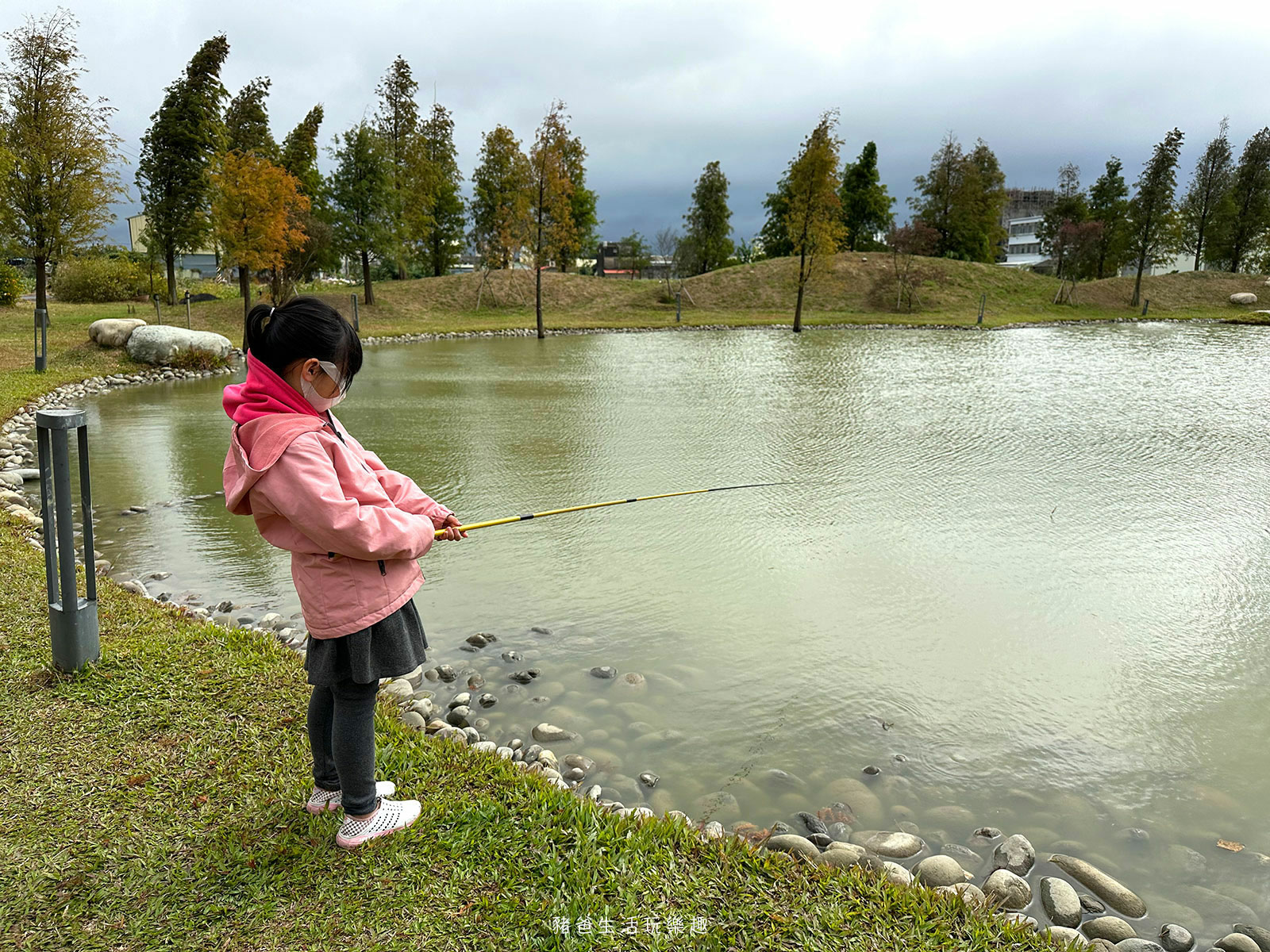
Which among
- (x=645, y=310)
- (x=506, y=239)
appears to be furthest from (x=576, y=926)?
(x=645, y=310)

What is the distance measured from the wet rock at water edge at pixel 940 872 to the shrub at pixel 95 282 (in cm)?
3615

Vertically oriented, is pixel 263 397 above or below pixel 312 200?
below

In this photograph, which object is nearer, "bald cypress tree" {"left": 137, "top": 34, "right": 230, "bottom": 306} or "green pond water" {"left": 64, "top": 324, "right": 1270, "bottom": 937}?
"green pond water" {"left": 64, "top": 324, "right": 1270, "bottom": 937}

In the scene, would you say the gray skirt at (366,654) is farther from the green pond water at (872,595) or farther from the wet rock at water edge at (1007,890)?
the wet rock at water edge at (1007,890)

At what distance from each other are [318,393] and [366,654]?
765 millimetres

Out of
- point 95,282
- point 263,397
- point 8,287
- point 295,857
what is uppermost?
point 95,282

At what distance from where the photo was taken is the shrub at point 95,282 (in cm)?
3111

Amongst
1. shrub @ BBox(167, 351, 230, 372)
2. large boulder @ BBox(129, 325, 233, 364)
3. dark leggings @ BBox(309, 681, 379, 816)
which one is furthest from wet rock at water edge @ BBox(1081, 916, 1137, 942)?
large boulder @ BBox(129, 325, 233, 364)

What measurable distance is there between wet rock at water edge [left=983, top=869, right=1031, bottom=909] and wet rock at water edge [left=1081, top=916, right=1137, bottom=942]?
18cm

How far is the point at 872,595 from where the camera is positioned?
209 inches

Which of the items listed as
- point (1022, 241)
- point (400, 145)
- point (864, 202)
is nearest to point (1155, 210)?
point (864, 202)

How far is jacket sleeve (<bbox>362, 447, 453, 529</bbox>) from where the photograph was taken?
2.65 m

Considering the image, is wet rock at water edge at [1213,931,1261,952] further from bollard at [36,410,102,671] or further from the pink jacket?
bollard at [36,410,102,671]

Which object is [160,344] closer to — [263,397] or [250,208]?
[250,208]
